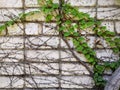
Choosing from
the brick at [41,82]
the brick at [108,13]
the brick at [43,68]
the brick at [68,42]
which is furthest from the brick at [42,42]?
the brick at [108,13]

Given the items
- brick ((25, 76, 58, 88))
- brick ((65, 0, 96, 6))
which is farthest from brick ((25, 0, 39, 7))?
brick ((25, 76, 58, 88))

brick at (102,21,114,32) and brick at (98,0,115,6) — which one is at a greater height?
brick at (98,0,115,6)

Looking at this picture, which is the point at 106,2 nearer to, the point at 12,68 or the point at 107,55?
the point at 107,55

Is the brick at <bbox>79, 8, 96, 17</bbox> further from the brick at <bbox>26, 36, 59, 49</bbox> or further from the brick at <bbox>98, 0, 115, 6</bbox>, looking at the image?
the brick at <bbox>26, 36, 59, 49</bbox>

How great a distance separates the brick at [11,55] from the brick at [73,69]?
363mm

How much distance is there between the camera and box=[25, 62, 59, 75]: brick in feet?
8.40

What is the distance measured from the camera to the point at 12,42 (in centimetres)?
253

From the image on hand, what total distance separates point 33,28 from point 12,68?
381mm

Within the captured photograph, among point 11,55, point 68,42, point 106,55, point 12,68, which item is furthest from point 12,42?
point 106,55

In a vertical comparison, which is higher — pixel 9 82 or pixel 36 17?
pixel 36 17

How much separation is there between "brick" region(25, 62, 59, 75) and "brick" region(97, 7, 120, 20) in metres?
0.54

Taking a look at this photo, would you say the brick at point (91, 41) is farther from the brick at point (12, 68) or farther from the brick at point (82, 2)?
the brick at point (12, 68)

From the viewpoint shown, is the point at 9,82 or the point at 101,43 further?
the point at 9,82

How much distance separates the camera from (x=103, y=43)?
2504 millimetres
